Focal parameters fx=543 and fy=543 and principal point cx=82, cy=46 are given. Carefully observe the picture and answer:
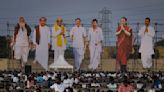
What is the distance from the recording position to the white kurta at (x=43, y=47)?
24.5 m

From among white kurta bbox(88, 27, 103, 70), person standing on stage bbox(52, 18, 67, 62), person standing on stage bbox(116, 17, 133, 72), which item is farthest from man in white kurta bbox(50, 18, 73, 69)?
person standing on stage bbox(116, 17, 133, 72)

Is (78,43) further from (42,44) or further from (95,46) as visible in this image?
(42,44)

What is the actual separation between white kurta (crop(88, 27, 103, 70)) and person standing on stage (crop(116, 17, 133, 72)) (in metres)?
0.93

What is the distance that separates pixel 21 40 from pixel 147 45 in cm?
585

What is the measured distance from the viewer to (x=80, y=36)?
24.5 metres

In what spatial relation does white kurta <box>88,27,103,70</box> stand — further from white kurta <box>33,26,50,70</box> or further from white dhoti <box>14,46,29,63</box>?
white dhoti <box>14,46,29,63</box>

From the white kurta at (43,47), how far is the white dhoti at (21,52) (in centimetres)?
69

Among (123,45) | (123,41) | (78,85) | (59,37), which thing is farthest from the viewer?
(59,37)

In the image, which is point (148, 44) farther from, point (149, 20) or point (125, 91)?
point (125, 91)

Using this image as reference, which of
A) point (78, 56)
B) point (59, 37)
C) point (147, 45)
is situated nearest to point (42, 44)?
point (59, 37)

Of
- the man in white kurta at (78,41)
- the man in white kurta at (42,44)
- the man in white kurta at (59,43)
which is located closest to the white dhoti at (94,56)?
the man in white kurta at (78,41)

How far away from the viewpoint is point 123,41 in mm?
23906

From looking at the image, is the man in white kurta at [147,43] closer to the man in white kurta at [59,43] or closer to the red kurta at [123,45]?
the red kurta at [123,45]

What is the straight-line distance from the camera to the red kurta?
23902mm
